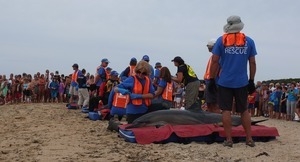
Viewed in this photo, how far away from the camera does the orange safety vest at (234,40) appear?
5.75 metres

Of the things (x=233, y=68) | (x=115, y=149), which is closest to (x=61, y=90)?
(x=115, y=149)

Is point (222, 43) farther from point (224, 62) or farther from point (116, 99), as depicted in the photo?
point (116, 99)

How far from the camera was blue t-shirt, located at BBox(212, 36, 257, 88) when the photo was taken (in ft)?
18.9

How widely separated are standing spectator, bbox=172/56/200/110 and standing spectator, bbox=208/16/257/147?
6.34 ft

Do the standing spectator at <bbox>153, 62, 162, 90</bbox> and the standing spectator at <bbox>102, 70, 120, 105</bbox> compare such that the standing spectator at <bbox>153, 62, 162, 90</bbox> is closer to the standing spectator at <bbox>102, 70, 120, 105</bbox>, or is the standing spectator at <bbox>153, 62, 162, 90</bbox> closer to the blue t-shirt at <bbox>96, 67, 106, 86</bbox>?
the standing spectator at <bbox>102, 70, 120, 105</bbox>

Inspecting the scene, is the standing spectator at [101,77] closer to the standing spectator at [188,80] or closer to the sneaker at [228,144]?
the standing spectator at [188,80]

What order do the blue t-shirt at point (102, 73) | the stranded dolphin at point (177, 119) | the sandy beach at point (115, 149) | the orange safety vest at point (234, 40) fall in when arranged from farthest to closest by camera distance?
→ the blue t-shirt at point (102, 73)
the stranded dolphin at point (177, 119)
the orange safety vest at point (234, 40)
the sandy beach at point (115, 149)

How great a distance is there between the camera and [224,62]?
583 centimetres

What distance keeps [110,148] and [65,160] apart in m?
1.01

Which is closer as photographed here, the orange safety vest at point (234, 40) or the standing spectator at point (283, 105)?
the orange safety vest at point (234, 40)

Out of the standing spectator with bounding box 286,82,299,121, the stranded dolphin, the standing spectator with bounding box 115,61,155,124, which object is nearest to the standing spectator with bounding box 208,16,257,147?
the stranded dolphin

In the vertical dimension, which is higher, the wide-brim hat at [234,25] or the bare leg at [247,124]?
the wide-brim hat at [234,25]

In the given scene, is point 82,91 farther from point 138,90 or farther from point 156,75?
point 138,90

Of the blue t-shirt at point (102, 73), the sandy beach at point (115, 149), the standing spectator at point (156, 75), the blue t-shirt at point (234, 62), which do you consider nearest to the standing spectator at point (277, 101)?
the standing spectator at point (156, 75)
